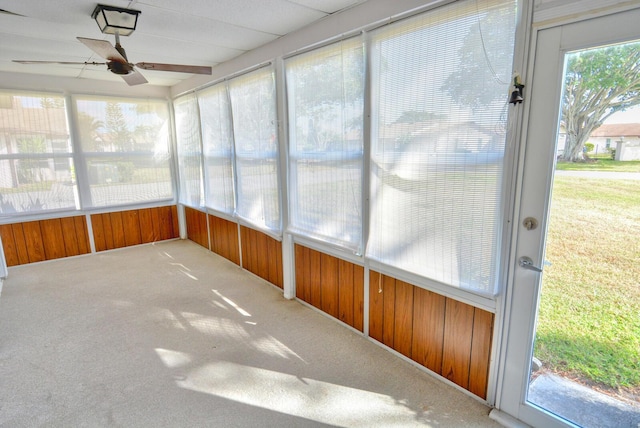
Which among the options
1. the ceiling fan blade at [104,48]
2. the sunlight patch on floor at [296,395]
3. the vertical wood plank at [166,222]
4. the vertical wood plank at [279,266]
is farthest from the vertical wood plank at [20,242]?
the sunlight patch on floor at [296,395]

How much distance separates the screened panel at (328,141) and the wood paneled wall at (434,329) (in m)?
0.45

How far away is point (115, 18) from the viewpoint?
90.0 inches

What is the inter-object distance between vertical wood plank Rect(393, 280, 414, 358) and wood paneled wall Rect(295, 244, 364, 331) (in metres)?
0.33

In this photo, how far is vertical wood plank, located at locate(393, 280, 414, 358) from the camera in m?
2.28

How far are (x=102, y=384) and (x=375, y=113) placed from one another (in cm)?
244

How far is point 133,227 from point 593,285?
5.46 m

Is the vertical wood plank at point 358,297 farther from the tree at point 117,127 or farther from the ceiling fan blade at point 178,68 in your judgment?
the tree at point 117,127

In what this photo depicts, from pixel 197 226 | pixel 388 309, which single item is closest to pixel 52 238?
pixel 197 226

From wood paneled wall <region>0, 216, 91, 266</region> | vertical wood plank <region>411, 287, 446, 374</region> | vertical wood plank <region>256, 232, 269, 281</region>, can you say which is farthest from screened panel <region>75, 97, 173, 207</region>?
vertical wood plank <region>411, 287, 446, 374</region>

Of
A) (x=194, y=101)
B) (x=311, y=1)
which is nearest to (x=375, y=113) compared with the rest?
(x=311, y=1)

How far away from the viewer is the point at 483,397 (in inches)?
77.0

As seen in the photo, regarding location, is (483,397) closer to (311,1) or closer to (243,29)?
(311,1)

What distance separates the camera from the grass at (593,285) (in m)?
1.45

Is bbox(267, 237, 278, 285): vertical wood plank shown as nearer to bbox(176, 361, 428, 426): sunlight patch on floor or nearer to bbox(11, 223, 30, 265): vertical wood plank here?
bbox(176, 361, 428, 426): sunlight patch on floor
